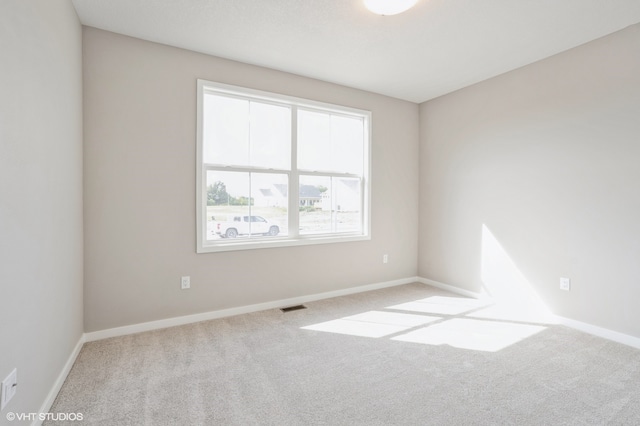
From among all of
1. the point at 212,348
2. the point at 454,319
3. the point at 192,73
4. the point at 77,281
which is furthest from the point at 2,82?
the point at 454,319

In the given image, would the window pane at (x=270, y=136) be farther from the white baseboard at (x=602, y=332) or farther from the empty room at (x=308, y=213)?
the white baseboard at (x=602, y=332)

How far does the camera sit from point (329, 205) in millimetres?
4078

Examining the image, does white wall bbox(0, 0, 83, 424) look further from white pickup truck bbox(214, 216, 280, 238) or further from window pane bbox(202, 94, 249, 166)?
white pickup truck bbox(214, 216, 280, 238)

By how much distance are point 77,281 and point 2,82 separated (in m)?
1.71

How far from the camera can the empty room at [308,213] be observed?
1.79 m

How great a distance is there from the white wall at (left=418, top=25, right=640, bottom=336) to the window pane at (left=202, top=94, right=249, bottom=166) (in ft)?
9.21

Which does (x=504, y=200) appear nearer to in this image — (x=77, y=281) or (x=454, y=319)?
(x=454, y=319)

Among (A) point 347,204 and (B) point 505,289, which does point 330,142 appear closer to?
(A) point 347,204

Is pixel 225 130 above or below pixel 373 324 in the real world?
above

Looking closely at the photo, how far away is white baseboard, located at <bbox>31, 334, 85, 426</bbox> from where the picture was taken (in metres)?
1.73

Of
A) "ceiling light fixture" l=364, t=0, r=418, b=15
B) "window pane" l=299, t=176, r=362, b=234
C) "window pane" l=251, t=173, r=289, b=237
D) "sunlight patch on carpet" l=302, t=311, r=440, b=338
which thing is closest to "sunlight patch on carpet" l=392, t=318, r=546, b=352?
"sunlight patch on carpet" l=302, t=311, r=440, b=338

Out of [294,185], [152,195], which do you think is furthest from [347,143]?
[152,195]

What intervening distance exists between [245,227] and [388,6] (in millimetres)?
2488

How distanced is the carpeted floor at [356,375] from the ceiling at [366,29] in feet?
9.04
